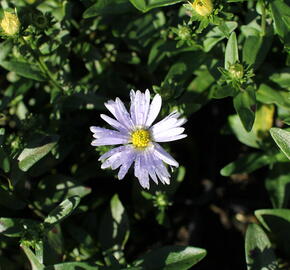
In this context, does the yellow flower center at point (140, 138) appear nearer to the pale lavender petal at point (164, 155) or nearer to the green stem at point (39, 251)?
the pale lavender petal at point (164, 155)

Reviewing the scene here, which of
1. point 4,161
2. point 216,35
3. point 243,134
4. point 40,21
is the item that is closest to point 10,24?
point 40,21

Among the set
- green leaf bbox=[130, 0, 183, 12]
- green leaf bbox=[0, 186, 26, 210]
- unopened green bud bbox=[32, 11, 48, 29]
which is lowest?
green leaf bbox=[0, 186, 26, 210]

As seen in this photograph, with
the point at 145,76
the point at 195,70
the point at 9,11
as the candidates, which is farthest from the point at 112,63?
the point at 9,11

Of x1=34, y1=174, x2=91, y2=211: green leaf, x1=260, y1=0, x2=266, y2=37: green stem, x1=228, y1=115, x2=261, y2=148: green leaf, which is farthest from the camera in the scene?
x1=228, y1=115, x2=261, y2=148: green leaf

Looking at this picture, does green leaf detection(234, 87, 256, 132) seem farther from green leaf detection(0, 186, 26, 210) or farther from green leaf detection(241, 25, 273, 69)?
green leaf detection(0, 186, 26, 210)

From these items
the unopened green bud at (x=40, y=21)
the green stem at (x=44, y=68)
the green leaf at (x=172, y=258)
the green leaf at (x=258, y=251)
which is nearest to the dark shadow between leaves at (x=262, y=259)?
the green leaf at (x=258, y=251)

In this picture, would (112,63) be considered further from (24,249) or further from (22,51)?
(24,249)

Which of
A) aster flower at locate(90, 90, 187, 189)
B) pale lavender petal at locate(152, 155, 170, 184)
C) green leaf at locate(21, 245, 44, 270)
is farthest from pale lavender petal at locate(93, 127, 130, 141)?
green leaf at locate(21, 245, 44, 270)
